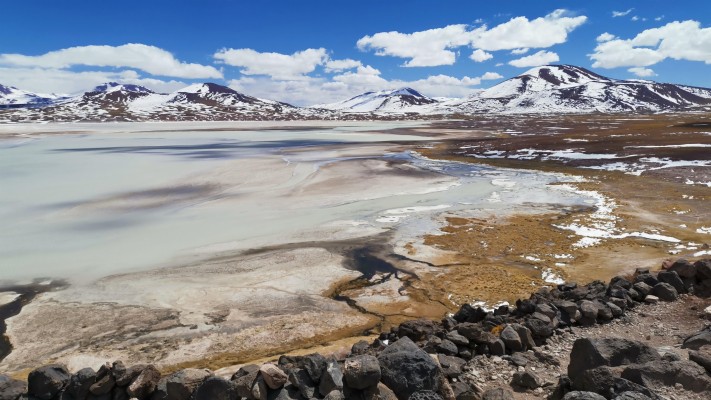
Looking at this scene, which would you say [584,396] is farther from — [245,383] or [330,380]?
[245,383]

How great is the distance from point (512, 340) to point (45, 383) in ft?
29.6

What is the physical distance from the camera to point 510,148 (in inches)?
2625

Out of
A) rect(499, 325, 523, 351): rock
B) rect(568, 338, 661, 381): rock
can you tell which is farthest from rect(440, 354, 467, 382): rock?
rect(568, 338, 661, 381): rock

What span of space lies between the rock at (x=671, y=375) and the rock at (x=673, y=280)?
6802mm

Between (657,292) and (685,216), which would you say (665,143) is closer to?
(685,216)

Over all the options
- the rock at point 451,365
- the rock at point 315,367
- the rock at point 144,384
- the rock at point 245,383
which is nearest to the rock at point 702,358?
the rock at point 451,365

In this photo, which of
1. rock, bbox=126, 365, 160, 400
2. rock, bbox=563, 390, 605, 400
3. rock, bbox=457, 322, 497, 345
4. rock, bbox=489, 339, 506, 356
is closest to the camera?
rock, bbox=563, 390, 605, 400

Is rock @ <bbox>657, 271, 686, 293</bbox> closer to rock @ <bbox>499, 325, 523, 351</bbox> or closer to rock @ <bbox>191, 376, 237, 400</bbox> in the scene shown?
rock @ <bbox>499, 325, 523, 351</bbox>

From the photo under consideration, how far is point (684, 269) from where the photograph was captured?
43.9 feet

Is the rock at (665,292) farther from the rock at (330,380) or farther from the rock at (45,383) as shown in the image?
the rock at (45,383)

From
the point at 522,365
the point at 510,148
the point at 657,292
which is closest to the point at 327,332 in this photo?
the point at 522,365

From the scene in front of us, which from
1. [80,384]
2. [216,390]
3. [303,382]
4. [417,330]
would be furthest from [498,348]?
[80,384]

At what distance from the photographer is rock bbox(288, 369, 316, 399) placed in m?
7.77

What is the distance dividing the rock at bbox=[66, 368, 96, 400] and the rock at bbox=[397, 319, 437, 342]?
6.97 m
